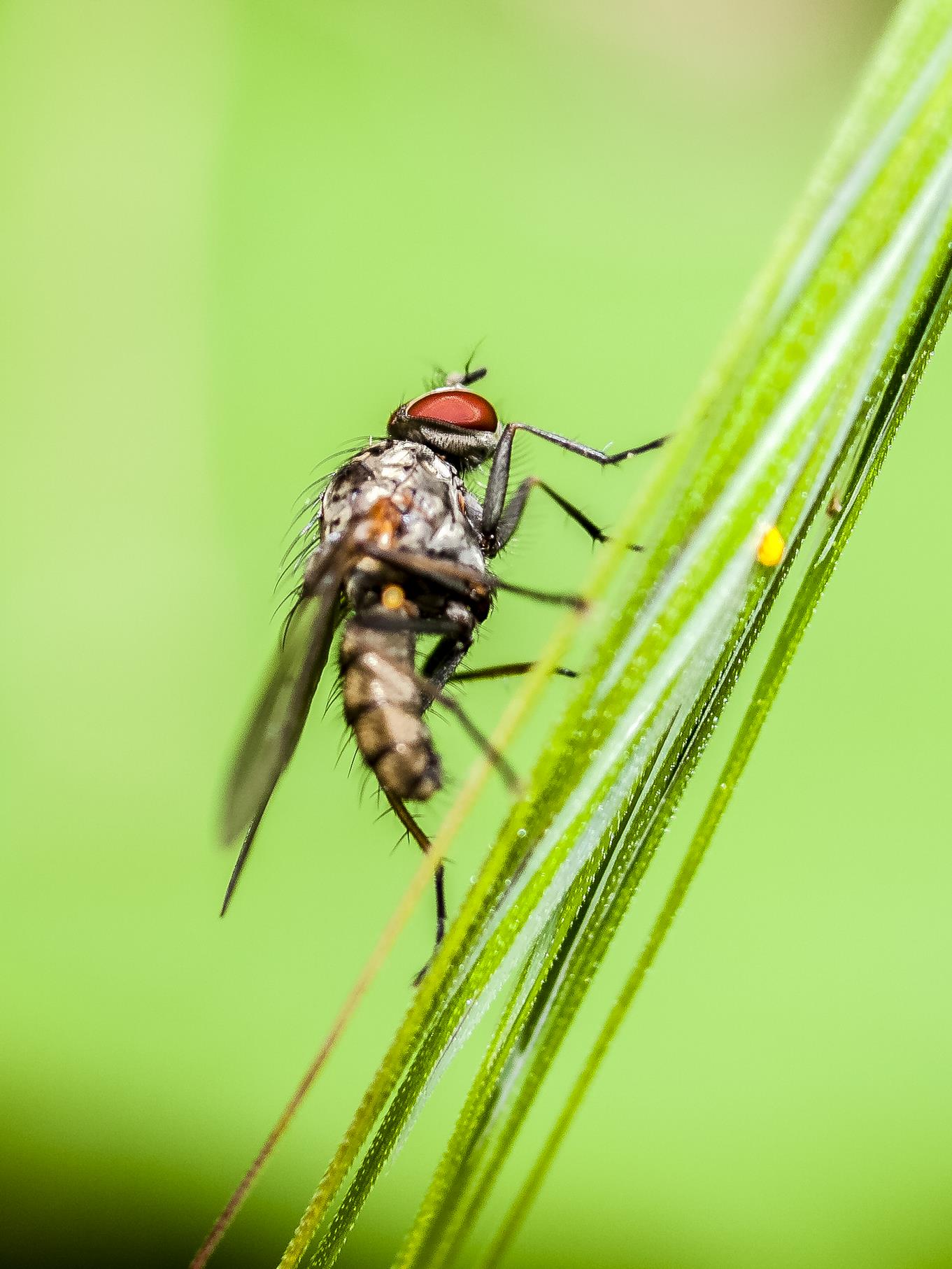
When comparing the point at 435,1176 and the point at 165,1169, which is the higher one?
the point at 435,1176

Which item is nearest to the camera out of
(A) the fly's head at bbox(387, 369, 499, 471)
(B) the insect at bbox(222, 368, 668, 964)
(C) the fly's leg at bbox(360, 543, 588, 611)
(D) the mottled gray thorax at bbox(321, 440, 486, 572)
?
(C) the fly's leg at bbox(360, 543, 588, 611)

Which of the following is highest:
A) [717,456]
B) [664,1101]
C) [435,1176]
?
[717,456]

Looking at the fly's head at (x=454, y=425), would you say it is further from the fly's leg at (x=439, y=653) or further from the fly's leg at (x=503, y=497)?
the fly's leg at (x=439, y=653)

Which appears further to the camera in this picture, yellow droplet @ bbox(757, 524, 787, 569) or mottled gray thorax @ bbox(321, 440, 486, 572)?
mottled gray thorax @ bbox(321, 440, 486, 572)

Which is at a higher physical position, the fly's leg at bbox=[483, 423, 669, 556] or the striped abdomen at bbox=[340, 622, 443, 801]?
the fly's leg at bbox=[483, 423, 669, 556]

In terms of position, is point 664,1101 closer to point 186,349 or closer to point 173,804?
point 173,804

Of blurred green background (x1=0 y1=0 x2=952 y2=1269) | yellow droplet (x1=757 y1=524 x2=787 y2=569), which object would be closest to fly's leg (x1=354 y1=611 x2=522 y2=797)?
blurred green background (x1=0 y1=0 x2=952 y2=1269)

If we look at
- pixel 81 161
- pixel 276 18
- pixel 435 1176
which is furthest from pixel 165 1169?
pixel 276 18

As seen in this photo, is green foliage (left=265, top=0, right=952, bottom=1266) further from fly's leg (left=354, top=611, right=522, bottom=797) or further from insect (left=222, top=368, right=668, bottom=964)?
insect (left=222, top=368, right=668, bottom=964)
